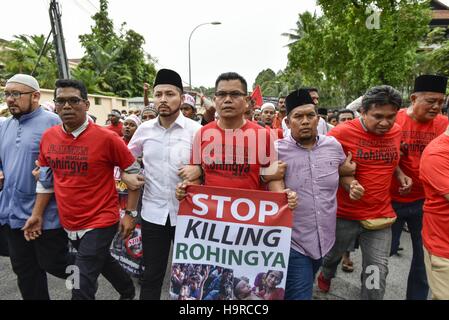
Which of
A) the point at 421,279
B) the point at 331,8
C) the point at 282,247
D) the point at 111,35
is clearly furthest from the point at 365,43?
the point at 111,35

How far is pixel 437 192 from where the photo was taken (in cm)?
246

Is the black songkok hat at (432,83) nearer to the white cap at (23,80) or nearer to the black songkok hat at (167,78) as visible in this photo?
the black songkok hat at (167,78)

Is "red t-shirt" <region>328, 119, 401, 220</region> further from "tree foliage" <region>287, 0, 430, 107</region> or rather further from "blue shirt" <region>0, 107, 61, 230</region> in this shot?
"tree foliage" <region>287, 0, 430, 107</region>

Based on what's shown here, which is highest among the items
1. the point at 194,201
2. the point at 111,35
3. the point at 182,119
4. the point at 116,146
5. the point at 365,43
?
the point at 111,35

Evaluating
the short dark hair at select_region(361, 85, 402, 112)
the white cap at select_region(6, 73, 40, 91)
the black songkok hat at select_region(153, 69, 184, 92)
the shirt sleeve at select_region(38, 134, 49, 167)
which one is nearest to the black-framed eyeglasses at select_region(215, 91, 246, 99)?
the black songkok hat at select_region(153, 69, 184, 92)

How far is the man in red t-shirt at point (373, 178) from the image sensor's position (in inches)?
119

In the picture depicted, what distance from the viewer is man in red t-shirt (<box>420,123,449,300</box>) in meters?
2.43

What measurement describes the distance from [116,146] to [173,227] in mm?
870

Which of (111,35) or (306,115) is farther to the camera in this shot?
(111,35)

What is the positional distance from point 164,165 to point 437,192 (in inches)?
83.4
